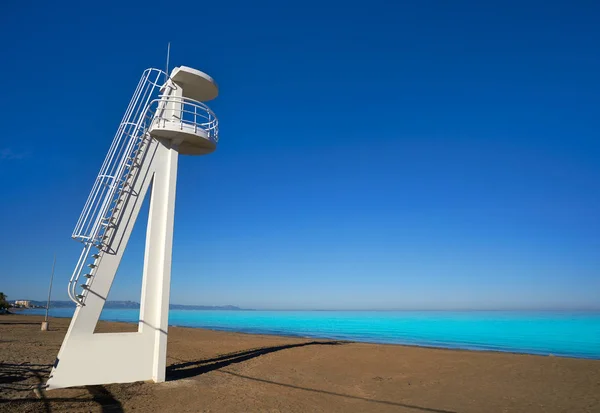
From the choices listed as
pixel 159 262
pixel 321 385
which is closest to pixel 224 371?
pixel 321 385

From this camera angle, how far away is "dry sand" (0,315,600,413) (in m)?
10.2

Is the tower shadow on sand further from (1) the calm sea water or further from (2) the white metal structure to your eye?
(1) the calm sea water

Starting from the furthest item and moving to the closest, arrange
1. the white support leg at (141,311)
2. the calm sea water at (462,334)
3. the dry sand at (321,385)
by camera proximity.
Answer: the calm sea water at (462,334) → the white support leg at (141,311) → the dry sand at (321,385)

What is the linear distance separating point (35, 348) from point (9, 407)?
12264 mm

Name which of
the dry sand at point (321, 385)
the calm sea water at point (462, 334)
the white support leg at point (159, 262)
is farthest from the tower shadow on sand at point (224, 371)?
the calm sea water at point (462, 334)

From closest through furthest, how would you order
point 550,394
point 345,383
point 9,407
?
point 9,407 < point 550,394 < point 345,383

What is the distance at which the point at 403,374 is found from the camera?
1588 centimetres

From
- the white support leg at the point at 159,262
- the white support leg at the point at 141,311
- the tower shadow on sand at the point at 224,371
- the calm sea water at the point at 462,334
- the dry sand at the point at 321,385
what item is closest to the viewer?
the dry sand at the point at 321,385

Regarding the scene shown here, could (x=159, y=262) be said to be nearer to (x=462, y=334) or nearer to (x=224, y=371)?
(x=224, y=371)

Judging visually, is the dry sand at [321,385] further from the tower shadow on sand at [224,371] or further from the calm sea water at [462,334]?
the calm sea water at [462,334]

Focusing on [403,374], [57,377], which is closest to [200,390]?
[57,377]

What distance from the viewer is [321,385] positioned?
1337cm

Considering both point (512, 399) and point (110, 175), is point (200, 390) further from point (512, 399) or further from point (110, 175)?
point (512, 399)

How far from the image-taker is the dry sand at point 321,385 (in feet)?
33.4
